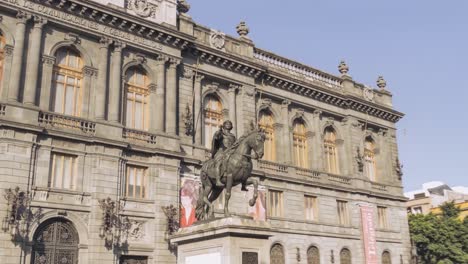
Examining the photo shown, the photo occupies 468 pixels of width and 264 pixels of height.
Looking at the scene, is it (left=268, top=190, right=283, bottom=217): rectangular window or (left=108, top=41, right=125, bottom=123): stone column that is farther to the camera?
(left=268, top=190, right=283, bottom=217): rectangular window

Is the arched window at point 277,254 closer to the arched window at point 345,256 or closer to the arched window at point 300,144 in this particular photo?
the arched window at point 345,256

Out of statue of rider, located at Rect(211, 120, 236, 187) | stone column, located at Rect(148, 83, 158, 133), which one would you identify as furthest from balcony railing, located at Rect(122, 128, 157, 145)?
statue of rider, located at Rect(211, 120, 236, 187)

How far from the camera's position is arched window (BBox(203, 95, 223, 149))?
111 ft

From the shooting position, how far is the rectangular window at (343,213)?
3922 centimetres

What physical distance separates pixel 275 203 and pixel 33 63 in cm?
1752

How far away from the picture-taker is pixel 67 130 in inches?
1045

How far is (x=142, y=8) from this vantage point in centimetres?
3131

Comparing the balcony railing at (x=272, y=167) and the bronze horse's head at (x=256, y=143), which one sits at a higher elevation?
the balcony railing at (x=272, y=167)

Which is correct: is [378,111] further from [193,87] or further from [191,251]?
[191,251]

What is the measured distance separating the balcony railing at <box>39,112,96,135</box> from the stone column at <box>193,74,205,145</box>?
7065 mm

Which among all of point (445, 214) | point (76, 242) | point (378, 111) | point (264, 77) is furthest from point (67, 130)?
point (445, 214)

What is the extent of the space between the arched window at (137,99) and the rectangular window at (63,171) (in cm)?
452

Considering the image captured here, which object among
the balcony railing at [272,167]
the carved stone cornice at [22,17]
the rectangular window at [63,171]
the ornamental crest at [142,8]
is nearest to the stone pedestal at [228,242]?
the rectangular window at [63,171]

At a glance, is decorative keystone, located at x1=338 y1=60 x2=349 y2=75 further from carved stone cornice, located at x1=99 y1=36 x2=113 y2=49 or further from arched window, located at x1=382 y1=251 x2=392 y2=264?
carved stone cornice, located at x1=99 y1=36 x2=113 y2=49
